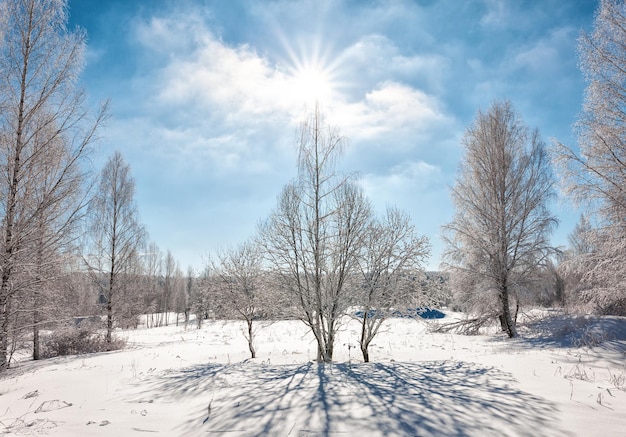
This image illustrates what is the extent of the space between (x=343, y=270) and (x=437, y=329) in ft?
33.7

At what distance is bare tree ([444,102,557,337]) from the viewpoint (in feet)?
45.3

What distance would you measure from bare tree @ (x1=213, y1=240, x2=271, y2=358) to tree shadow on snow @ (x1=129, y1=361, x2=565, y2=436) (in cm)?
562

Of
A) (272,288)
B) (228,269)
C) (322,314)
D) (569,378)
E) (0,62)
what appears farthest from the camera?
(228,269)

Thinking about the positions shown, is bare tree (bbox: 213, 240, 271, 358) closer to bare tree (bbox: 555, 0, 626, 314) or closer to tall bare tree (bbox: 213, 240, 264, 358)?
tall bare tree (bbox: 213, 240, 264, 358)

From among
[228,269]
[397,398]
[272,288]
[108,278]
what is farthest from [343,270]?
[108,278]

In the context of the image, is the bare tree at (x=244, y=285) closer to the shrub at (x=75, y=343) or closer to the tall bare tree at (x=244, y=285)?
the tall bare tree at (x=244, y=285)

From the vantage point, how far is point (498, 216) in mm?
14125

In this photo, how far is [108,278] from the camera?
56.1 ft

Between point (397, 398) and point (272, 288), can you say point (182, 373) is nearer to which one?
point (272, 288)

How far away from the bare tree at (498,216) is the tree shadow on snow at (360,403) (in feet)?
28.6

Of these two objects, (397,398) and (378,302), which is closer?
(397,398)

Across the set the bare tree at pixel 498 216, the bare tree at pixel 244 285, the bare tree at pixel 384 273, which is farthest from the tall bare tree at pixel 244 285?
the bare tree at pixel 498 216

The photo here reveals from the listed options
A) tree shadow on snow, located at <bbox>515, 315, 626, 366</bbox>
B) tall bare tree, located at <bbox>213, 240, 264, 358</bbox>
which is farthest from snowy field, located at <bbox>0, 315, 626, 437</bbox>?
tall bare tree, located at <bbox>213, 240, 264, 358</bbox>

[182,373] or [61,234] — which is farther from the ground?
[61,234]
